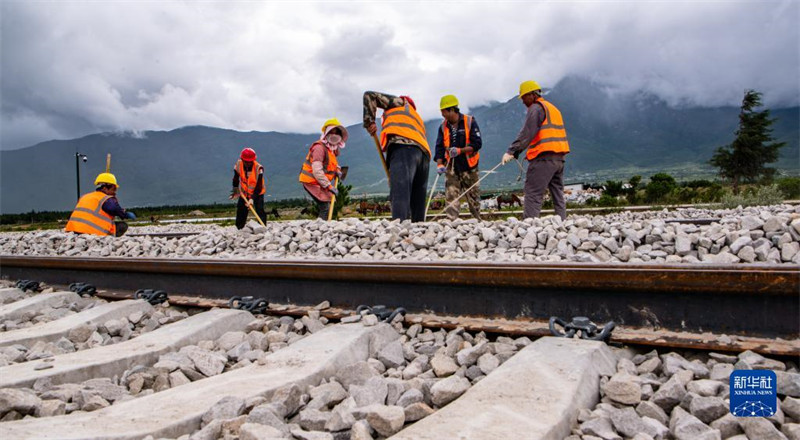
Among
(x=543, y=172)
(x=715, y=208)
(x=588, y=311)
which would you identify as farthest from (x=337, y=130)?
(x=715, y=208)

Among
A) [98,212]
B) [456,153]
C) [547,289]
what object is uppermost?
[456,153]

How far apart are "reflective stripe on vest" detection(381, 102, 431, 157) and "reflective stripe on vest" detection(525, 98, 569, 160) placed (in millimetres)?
1517

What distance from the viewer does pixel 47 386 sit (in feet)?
5.96

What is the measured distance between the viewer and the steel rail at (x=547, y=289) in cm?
193

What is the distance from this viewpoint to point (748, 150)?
31078 mm

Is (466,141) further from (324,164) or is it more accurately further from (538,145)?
(324,164)

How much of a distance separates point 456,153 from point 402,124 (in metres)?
1.79

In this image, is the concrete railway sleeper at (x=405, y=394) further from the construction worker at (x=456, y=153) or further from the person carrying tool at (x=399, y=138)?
the construction worker at (x=456, y=153)

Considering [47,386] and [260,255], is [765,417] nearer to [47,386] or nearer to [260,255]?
[47,386]

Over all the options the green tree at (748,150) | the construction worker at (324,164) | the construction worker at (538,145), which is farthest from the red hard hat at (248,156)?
the green tree at (748,150)

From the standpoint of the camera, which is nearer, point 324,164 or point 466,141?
point 466,141

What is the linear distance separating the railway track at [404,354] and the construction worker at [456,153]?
4.89 metres

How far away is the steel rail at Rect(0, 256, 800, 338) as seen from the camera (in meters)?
1.93

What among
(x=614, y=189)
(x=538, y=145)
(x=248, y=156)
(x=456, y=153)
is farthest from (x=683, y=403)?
(x=614, y=189)
